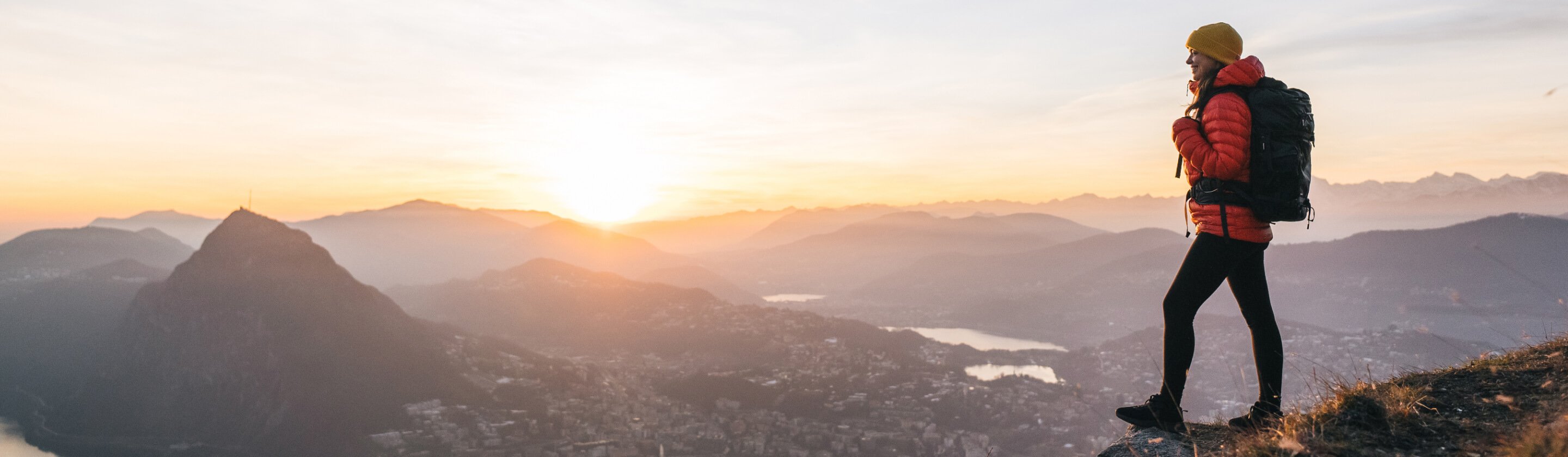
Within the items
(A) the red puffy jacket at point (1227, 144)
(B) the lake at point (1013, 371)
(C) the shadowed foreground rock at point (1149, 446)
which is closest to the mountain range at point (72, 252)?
(B) the lake at point (1013, 371)

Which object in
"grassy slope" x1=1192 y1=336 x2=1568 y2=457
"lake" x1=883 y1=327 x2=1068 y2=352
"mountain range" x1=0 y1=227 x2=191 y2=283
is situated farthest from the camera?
"lake" x1=883 y1=327 x2=1068 y2=352

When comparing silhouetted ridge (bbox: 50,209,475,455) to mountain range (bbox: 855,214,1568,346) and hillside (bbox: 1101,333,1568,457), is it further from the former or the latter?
mountain range (bbox: 855,214,1568,346)

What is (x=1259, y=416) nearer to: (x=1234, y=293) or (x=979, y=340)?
(x=1234, y=293)

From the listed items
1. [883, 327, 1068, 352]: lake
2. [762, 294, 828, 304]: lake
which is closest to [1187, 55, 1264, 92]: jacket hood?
[883, 327, 1068, 352]: lake

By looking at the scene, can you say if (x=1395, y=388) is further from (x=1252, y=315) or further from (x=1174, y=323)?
(x=1174, y=323)

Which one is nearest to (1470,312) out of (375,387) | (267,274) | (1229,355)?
(1229,355)
